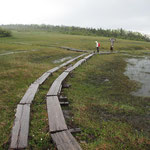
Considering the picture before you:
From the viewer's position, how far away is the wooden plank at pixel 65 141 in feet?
11.7

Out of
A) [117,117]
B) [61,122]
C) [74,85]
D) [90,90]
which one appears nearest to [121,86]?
[90,90]

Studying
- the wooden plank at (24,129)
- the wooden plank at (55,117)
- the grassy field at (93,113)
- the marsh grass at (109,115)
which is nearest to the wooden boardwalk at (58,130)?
the wooden plank at (55,117)

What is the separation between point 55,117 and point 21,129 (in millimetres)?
1136

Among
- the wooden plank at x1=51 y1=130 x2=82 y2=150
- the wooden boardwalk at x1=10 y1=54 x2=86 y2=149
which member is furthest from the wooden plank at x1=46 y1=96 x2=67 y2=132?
the wooden boardwalk at x1=10 y1=54 x2=86 y2=149

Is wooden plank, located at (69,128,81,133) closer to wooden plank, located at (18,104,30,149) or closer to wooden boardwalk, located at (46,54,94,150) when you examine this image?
wooden boardwalk, located at (46,54,94,150)

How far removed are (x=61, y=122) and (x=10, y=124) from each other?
1629 mm

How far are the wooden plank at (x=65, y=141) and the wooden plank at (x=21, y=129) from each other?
2.49 feet

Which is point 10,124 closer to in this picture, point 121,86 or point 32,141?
point 32,141

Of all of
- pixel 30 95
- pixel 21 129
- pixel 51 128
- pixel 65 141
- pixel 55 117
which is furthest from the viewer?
pixel 30 95

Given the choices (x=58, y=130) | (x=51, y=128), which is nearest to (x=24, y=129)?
(x=51, y=128)

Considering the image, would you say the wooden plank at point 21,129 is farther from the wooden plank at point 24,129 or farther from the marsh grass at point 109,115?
the marsh grass at point 109,115

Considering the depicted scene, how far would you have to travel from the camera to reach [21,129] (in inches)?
164

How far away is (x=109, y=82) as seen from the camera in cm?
974

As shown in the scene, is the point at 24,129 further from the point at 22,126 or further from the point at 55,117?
the point at 55,117
